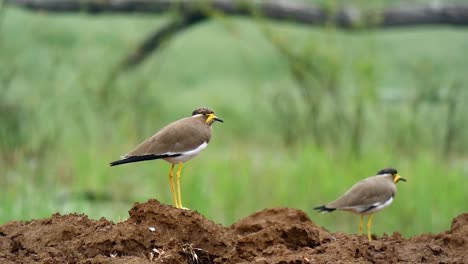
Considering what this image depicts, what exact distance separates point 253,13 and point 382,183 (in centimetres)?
581

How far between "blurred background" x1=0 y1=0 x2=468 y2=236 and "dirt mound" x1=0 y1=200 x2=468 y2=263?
10.4 ft

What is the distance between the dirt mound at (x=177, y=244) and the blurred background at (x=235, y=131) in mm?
3159

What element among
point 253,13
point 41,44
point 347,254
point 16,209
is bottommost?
point 347,254

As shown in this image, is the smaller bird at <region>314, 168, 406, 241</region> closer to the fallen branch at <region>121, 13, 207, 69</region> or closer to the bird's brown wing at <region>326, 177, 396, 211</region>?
the bird's brown wing at <region>326, 177, 396, 211</region>

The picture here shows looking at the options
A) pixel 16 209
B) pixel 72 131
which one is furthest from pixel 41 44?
pixel 16 209

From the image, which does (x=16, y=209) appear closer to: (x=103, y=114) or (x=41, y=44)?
(x=103, y=114)

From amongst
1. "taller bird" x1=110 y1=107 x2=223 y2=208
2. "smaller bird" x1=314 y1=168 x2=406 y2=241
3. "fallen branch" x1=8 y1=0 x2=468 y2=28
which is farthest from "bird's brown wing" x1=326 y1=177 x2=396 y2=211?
"fallen branch" x1=8 y1=0 x2=468 y2=28

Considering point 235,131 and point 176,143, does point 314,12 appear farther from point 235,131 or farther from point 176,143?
point 176,143

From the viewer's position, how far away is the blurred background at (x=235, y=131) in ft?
28.3

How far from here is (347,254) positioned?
3.48 metres

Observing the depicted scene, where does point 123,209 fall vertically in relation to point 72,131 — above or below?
below

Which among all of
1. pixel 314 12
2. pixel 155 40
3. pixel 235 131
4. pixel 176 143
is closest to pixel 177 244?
pixel 176 143

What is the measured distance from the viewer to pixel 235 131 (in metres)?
11.0

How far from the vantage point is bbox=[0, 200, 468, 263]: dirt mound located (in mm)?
3416
